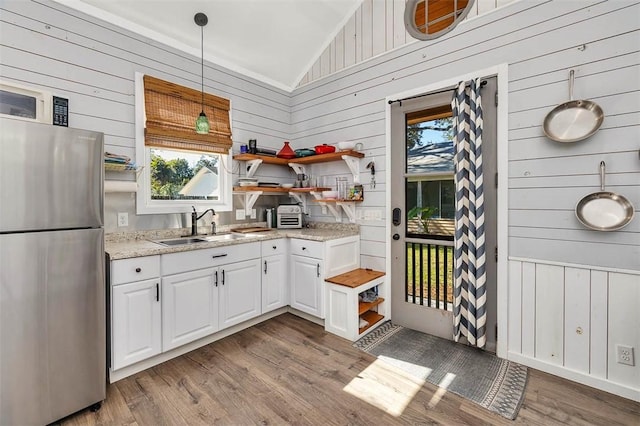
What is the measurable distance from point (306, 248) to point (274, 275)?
1.50 ft

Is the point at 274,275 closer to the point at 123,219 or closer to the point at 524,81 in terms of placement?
the point at 123,219

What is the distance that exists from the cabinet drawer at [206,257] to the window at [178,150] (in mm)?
732

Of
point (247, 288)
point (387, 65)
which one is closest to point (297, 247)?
point (247, 288)

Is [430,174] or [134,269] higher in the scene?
[430,174]

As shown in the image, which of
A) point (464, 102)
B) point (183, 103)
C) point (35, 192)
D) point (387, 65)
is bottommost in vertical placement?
point (35, 192)

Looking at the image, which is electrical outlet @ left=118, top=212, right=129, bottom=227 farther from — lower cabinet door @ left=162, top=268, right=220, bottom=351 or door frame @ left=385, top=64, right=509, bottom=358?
door frame @ left=385, top=64, right=509, bottom=358

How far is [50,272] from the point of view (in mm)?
1594

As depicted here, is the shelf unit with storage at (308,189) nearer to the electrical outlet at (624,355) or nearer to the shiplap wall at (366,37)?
the shiplap wall at (366,37)

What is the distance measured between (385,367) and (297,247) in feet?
4.65

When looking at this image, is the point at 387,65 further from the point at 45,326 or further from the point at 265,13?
the point at 45,326

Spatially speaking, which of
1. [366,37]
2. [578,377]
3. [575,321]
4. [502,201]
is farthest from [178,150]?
[578,377]

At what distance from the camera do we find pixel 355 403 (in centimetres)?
183

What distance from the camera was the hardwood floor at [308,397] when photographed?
66.6 inches

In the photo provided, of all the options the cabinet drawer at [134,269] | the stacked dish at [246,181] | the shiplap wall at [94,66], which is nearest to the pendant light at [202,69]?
the shiplap wall at [94,66]
